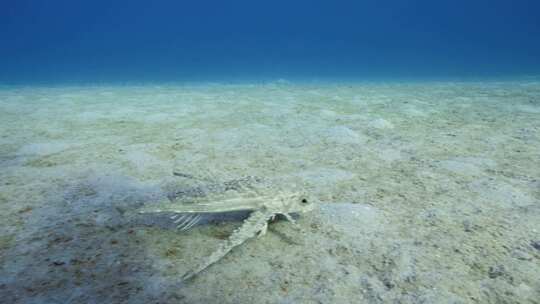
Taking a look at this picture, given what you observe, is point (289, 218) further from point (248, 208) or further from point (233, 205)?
point (233, 205)

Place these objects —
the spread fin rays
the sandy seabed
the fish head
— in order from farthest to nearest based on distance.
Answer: the fish head < the spread fin rays < the sandy seabed

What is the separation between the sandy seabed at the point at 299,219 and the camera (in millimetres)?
2617

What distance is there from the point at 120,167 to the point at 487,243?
4.94 metres

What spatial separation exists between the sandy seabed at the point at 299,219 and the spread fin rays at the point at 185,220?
0.30ft

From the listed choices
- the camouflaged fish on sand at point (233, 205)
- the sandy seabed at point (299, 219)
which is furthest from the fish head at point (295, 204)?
the sandy seabed at point (299, 219)

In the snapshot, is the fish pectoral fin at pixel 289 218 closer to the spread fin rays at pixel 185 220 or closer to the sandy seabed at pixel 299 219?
the sandy seabed at pixel 299 219

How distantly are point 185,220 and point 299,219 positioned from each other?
1.21 m

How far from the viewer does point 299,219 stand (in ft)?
12.0

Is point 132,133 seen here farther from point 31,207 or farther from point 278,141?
point 31,207

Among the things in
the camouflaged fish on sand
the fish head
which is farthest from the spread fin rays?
the fish head

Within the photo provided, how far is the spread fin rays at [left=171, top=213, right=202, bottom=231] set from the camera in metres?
3.39

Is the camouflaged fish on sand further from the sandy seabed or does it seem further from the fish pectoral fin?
the sandy seabed

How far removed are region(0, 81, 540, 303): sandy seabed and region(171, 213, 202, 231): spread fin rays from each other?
0.09 m

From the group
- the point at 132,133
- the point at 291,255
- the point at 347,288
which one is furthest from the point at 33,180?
the point at 347,288
